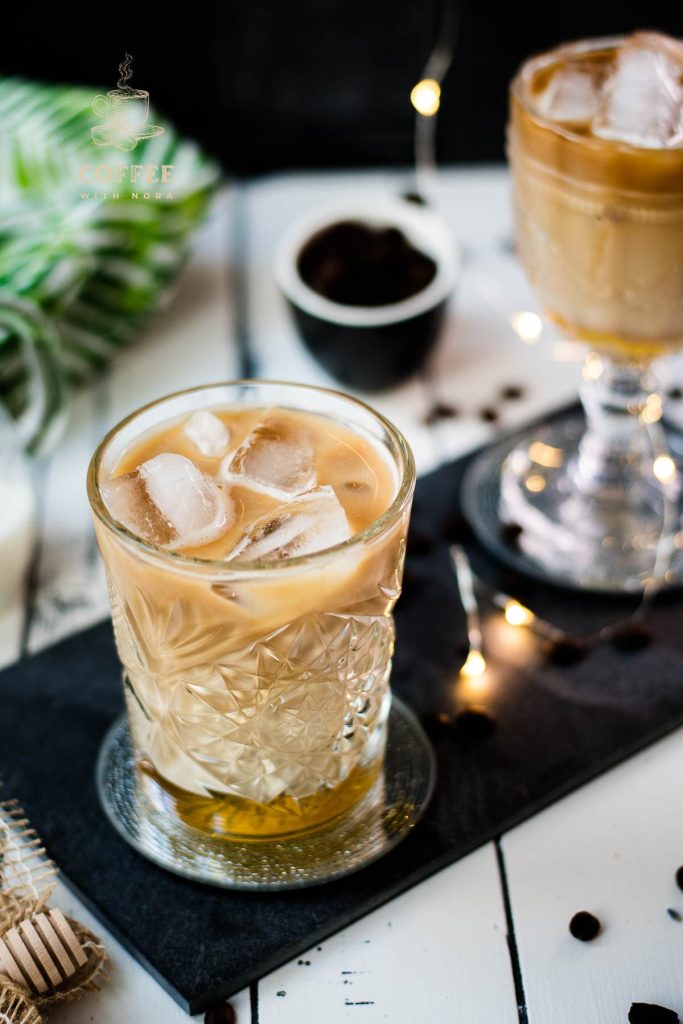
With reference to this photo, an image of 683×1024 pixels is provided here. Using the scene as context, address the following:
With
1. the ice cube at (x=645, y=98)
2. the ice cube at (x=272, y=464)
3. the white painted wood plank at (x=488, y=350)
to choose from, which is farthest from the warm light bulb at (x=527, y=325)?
the ice cube at (x=272, y=464)

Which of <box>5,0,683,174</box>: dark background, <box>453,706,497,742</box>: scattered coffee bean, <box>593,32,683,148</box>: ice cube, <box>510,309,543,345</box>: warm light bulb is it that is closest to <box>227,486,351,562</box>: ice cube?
<box>453,706,497,742</box>: scattered coffee bean

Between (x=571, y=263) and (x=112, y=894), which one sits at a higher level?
(x=571, y=263)

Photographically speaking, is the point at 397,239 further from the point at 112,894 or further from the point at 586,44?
the point at 112,894

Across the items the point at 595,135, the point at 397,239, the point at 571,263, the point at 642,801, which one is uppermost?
the point at 595,135

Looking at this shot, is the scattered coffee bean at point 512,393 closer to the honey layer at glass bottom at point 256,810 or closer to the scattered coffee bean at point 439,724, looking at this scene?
the scattered coffee bean at point 439,724

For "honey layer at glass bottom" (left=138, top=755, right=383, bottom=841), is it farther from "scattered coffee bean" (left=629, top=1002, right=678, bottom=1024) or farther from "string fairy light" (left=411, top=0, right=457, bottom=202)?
"string fairy light" (left=411, top=0, right=457, bottom=202)

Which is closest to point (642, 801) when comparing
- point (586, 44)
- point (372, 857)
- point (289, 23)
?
point (372, 857)

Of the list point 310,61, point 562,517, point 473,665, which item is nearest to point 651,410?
point 562,517
